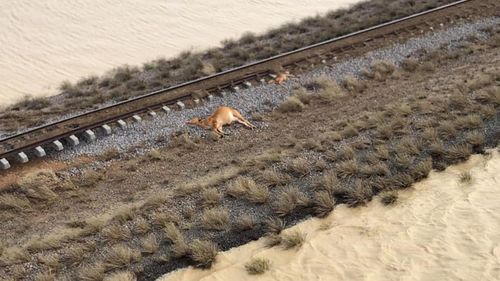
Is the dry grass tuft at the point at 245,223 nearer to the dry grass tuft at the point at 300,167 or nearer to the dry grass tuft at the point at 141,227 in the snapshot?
the dry grass tuft at the point at 141,227

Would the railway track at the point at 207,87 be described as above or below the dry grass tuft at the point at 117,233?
above

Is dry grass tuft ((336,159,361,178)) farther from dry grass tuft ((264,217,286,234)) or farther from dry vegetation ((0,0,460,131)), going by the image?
dry vegetation ((0,0,460,131))

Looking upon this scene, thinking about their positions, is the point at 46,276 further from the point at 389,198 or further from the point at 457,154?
the point at 457,154

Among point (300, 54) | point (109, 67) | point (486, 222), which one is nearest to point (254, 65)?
point (300, 54)

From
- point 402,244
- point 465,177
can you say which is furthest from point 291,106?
point 402,244

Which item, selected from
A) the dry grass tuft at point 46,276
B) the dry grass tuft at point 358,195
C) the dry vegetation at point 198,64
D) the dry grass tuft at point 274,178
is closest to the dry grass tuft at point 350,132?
the dry grass tuft at point 274,178

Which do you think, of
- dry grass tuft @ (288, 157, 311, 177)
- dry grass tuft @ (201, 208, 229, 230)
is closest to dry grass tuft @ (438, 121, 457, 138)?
dry grass tuft @ (288, 157, 311, 177)

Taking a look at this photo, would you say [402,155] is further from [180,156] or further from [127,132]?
[127,132]
